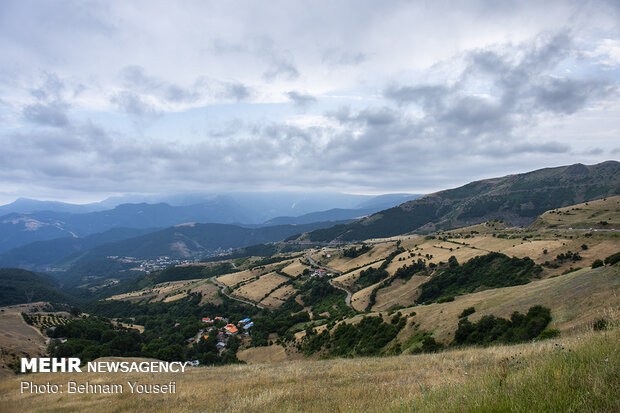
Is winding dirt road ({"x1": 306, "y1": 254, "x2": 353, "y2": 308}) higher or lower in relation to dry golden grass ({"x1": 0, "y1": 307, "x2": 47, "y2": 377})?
lower

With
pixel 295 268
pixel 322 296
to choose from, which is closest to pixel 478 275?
pixel 322 296

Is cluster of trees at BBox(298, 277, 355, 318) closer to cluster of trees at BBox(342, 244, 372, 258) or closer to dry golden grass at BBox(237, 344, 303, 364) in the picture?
dry golden grass at BBox(237, 344, 303, 364)

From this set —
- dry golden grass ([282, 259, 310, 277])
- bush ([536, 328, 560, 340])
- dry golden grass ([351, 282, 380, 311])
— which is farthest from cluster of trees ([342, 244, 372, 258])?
bush ([536, 328, 560, 340])

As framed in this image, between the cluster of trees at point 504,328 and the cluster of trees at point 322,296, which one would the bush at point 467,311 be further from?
the cluster of trees at point 322,296

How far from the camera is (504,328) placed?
22.1 m

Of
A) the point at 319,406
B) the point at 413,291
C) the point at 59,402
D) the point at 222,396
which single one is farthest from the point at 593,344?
the point at 413,291

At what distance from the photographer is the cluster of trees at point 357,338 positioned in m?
34.0

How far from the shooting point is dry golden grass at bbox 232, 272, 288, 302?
11429 centimetres

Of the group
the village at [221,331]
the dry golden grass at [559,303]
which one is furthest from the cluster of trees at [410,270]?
the dry golden grass at [559,303]

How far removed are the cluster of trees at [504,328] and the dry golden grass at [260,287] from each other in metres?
95.6

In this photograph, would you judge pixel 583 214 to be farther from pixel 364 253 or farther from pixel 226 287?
pixel 226 287

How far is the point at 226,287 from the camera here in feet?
449

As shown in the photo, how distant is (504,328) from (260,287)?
109 metres

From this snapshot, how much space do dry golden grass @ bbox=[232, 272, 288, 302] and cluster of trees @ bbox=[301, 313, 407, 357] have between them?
68567 mm
